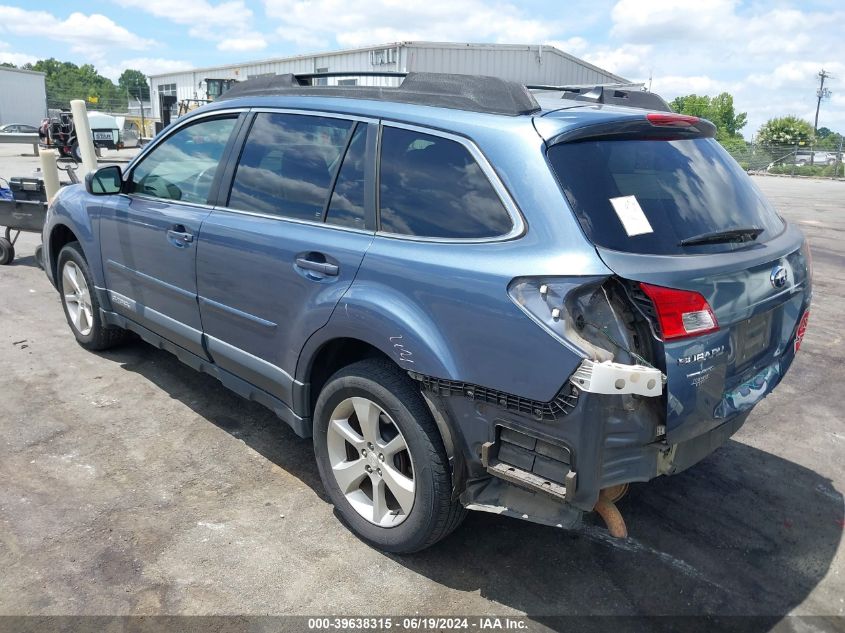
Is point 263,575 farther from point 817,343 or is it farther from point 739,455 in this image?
point 817,343

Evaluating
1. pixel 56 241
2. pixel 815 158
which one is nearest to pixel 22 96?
pixel 815 158

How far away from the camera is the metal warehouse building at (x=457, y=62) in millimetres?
24625

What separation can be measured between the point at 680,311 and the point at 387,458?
134cm

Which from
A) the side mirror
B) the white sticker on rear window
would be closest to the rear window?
the white sticker on rear window

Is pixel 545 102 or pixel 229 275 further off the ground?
pixel 545 102

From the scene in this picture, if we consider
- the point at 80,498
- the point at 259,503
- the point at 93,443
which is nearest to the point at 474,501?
the point at 259,503

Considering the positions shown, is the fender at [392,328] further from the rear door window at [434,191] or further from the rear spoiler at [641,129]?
the rear spoiler at [641,129]

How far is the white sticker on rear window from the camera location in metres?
2.40

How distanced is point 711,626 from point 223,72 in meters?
38.8

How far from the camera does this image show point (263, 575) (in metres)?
2.86

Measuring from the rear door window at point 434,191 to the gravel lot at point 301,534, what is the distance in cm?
146

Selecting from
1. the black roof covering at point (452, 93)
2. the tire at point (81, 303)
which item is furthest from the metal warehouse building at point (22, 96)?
the black roof covering at point (452, 93)

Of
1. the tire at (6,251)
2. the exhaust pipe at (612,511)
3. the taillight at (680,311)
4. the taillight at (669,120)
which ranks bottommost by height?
the exhaust pipe at (612,511)

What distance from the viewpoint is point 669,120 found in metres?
2.83
